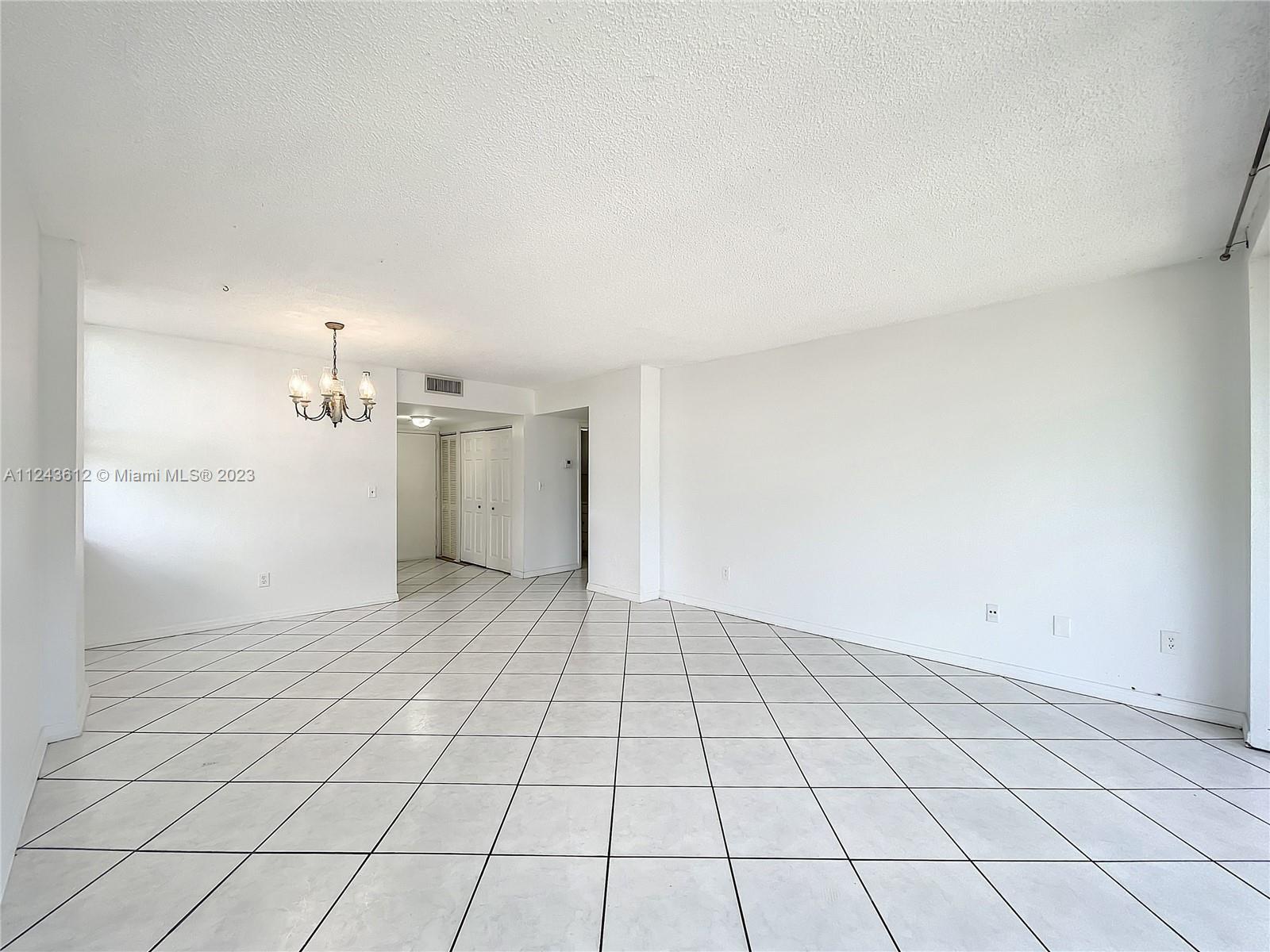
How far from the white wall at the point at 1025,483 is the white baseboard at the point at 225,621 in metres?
3.97

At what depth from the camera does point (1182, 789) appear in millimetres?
2129

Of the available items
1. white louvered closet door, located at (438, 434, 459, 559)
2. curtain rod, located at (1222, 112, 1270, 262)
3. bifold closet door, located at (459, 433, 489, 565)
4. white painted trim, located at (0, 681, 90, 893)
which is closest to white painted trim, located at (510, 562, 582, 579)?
bifold closet door, located at (459, 433, 489, 565)

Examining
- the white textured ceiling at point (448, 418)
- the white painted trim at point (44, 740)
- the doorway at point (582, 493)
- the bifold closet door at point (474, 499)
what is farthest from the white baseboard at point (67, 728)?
the doorway at point (582, 493)

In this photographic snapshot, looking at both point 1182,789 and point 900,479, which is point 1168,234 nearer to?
point 900,479

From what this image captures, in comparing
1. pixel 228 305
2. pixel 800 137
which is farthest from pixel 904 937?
pixel 228 305

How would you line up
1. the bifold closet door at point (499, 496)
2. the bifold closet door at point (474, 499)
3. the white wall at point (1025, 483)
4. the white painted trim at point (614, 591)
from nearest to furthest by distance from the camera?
the white wall at point (1025, 483)
the white painted trim at point (614, 591)
the bifold closet door at point (499, 496)
the bifold closet door at point (474, 499)

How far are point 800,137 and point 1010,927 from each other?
2.54 m

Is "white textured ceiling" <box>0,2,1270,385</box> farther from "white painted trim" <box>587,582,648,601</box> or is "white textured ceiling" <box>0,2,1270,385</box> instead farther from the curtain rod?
"white painted trim" <box>587,582,648,601</box>

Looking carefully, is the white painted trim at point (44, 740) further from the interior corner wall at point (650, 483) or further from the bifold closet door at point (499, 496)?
the bifold closet door at point (499, 496)

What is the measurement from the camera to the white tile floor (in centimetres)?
150

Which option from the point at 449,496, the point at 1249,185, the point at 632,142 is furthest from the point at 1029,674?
the point at 449,496

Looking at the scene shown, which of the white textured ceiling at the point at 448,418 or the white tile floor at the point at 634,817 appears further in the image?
the white textured ceiling at the point at 448,418

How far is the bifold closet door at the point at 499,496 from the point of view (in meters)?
6.95

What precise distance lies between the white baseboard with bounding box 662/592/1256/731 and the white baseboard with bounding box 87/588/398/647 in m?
3.96
